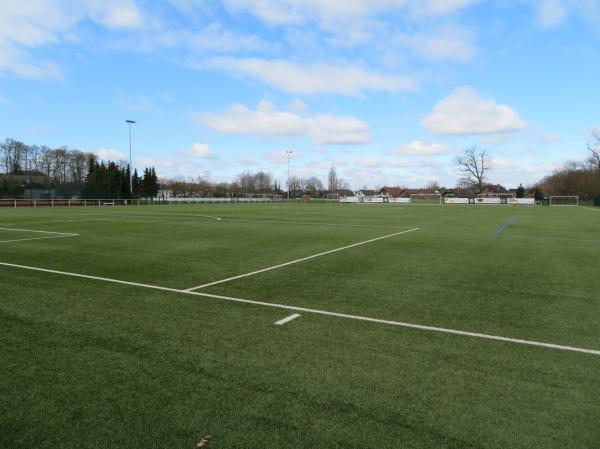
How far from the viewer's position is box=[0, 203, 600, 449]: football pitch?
2.98 m

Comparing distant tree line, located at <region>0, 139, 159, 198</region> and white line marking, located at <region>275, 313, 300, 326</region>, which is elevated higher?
distant tree line, located at <region>0, 139, 159, 198</region>

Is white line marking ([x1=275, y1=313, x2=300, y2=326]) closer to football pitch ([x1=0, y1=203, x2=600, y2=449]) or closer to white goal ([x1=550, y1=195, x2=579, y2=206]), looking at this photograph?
football pitch ([x1=0, y1=203, x2=600, y2=449])

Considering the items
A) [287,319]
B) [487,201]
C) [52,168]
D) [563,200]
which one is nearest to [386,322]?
[287,319]

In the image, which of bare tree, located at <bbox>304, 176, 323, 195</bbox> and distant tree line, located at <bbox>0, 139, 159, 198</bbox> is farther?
bare tree, located at <bbox>304, 176, 323, 195</bbox>

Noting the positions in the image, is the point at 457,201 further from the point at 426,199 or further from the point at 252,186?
the point at 252,186

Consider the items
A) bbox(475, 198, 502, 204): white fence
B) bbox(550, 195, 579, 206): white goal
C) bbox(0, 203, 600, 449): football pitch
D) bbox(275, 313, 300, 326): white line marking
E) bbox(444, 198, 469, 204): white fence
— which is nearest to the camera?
bbox(0, 203, 600, 449): football pitch

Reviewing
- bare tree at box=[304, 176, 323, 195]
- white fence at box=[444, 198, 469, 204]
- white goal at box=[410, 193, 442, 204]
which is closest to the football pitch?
white fence at box=[444, 198, 469, 204]

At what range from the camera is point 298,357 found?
4254mm

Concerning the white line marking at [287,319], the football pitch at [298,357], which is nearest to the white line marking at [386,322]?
the football pitch at [298,357]

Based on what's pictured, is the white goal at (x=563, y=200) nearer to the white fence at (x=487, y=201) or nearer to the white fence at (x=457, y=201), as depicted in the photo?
the white fence at (x=487, y=201)

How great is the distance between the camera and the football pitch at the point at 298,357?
9.78 ft

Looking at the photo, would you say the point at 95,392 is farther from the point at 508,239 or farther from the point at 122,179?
the point at 122,179

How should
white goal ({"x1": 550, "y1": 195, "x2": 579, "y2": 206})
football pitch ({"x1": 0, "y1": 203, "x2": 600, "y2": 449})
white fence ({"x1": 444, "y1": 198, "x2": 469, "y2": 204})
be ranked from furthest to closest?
white fence ({"x1": 444, "y1": 198, "x2": 469, "y2": 204}) < white goal ({"x1": 550, "y1": 195, "x2": 579, "y2": 206}) < football pitch ({"x1": 0, "y1": 203, "x2": 600, "y2": 449})

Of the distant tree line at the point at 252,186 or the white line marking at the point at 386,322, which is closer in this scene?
the white line marking at the point at 386,322
